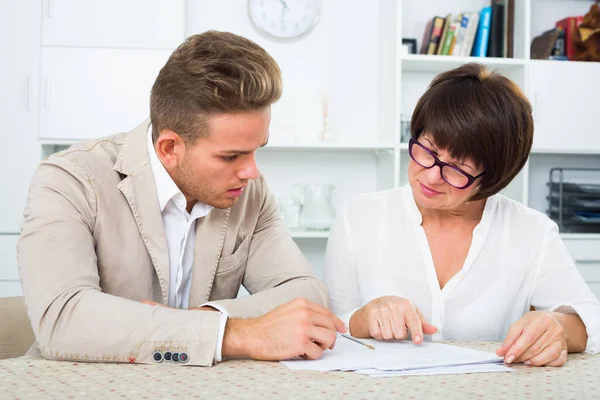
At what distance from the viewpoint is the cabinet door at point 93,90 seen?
3363 millimetres

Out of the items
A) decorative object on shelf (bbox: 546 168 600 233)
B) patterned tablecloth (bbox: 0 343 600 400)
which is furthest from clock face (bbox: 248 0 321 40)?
patterned tablecloth (bbox: 0 343 600 400)

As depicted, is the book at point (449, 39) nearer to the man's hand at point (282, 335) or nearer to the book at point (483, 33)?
the book at point (483, 33)

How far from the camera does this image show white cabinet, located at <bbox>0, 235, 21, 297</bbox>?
3309 millimetres

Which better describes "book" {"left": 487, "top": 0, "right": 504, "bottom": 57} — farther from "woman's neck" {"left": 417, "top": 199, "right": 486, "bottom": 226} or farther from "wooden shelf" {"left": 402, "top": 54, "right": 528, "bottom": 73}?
"woman's neck" {"left": 417, "top": 199, "right": 486, "bottom": 226}

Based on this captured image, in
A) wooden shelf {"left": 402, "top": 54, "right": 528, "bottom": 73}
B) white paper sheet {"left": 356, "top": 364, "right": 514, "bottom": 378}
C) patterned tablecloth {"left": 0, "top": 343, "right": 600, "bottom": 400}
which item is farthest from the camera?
wooden shelf {"left": 402, "top": 54, "right": 528, "bottom": 73}

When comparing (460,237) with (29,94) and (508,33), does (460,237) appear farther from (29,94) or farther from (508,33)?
(29,94)

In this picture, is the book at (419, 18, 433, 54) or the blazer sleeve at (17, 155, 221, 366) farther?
the book at (419, 18, 433, 54)

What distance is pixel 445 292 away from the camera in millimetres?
1711

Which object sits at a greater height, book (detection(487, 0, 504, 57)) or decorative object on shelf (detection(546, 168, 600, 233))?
book (detection(487, 0, 504, 57))

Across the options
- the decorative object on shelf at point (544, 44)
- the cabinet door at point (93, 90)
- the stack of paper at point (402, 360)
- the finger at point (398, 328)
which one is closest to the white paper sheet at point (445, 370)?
the stack of paper at point (402, 360)

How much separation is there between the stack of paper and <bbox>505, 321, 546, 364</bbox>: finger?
0.9 inches

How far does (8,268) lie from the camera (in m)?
3.31

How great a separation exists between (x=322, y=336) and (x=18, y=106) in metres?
2.65

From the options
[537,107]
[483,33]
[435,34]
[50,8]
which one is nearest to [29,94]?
[50,8]
